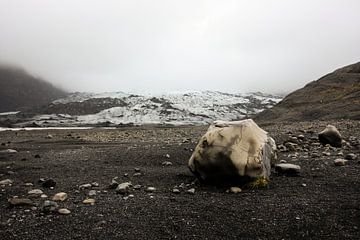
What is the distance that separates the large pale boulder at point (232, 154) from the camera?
8.92m

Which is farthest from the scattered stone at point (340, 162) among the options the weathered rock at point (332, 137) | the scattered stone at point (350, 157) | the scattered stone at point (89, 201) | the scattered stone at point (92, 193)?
the scattered stone at point (89, 201)

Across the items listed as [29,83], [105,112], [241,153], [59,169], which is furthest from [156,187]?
[29,83]

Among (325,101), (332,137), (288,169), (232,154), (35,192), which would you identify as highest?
(232,154)

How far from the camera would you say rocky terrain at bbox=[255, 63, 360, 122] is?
35344 millimetres

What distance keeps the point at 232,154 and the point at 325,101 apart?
122ft

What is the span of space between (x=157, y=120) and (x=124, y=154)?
7766 cm

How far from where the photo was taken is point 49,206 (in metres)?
7.47

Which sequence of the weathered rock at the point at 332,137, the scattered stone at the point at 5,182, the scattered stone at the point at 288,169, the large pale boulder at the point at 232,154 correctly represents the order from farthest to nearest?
1. the weathered rock at the point at 332,137
2. the scattered stone at the point at 288,169
3. the scattered stone at the point at 5,182
4. the large pale boulder at the point at 232,154

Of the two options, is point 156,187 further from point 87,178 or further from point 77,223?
point 77,223

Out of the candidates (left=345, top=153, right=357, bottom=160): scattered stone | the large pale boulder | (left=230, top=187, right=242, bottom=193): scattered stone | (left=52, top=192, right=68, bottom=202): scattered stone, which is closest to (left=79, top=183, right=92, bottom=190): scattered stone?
(left=52, top=192, right=68, bottom=202): scattered stone

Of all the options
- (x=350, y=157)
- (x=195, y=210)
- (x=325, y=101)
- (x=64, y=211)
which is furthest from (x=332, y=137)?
(x=325, y=101)

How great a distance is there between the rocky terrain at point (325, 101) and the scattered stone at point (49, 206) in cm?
2711

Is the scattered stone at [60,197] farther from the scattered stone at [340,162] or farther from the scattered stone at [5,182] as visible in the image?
the scattered stone at [340,162]

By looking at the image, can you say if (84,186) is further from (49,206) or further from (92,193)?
(49,206)
